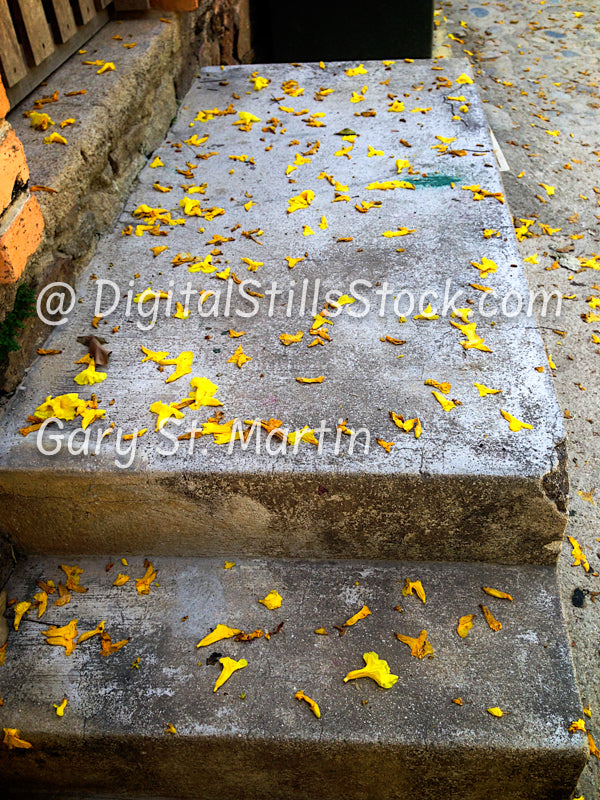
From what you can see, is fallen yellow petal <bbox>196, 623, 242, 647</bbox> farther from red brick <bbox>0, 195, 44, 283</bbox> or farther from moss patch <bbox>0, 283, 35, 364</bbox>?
red brick <bbox>0, 195, 44, 283</bbox>

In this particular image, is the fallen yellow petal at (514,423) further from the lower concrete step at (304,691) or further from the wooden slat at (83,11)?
the wooden slat at (83,11)

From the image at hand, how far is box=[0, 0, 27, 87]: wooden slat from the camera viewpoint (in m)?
2.42

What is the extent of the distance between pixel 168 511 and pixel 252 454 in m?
0.30

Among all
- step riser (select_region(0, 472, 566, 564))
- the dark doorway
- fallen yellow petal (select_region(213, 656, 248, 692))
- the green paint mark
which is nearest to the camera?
fallen yellow petal (select_region(213, 656, 248, 692))

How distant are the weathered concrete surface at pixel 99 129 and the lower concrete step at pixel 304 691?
0.87m

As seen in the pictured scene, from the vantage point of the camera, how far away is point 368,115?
3.52m

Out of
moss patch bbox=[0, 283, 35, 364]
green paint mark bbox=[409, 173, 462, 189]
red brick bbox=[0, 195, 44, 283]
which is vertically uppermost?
red brick bbox=[0, 195, 44, 283]

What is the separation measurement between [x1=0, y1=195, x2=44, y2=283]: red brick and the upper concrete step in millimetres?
328

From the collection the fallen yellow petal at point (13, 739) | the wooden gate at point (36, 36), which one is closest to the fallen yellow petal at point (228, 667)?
the fallen yellow petal at point (13, 739)

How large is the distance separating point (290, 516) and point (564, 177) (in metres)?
3.33

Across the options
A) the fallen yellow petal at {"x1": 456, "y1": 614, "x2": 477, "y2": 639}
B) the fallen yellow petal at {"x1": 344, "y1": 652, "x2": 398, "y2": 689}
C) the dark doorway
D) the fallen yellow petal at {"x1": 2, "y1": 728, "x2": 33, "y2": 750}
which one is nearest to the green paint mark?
the fallen yellow petal at {"x1": 456, "y1": 614, "x2": 477, "y2": 639}

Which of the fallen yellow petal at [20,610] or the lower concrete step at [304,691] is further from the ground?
the fallen yellow petal at [20,610]

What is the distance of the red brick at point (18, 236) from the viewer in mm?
1933

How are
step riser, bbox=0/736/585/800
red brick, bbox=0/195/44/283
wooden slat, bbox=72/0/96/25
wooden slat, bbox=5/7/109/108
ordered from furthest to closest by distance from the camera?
1. wooden slat, bbox=72/0/96/25
2. wooden slat, bbox=5/7/109/108
3. red brick, bbox=0/195/44/283
4. step riser, bbox=0/736/585/800
